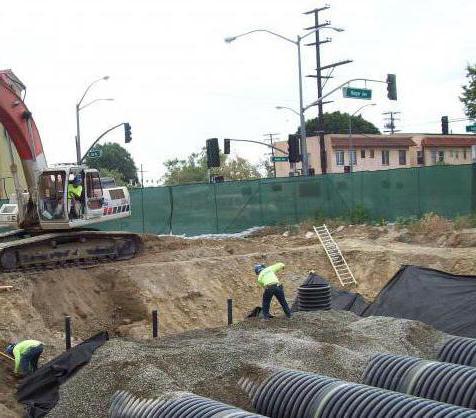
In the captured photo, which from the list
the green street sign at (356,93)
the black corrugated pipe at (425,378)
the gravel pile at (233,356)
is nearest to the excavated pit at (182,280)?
the gravel pile at (233,356)

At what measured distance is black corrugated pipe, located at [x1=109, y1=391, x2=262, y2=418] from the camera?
873 cm

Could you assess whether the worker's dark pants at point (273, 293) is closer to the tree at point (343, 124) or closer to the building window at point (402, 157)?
the building window at point (402, 157)

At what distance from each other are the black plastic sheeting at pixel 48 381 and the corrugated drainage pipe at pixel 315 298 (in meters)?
6.05

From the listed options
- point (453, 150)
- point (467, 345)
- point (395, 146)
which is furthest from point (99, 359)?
point (453, 150)

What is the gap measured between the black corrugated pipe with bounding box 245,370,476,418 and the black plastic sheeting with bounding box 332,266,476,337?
5.24 metres

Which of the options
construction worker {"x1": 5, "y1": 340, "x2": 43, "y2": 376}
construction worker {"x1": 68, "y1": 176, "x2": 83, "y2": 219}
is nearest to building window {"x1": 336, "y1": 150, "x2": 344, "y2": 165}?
construction worker {"x1": 68, "y1": 176, "x2": 83, "y2": 219}

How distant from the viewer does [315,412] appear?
30.7 feet

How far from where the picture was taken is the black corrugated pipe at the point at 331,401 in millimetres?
8445

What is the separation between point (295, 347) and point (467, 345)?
2848 millimetres

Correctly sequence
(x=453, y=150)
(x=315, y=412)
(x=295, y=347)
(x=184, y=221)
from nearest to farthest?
(x=315, y=412) → (x=295, y=347) → (x=184, y=221) → (x=453, y=150)

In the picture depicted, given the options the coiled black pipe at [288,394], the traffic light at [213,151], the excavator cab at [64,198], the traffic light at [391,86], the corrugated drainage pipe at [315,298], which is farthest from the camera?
the traffic light at [213,151]

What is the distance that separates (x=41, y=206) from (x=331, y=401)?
13.2 metres

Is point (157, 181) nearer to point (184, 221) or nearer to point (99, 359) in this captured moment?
point (184, 221)

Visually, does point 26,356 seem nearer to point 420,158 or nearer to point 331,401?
point 331,401
